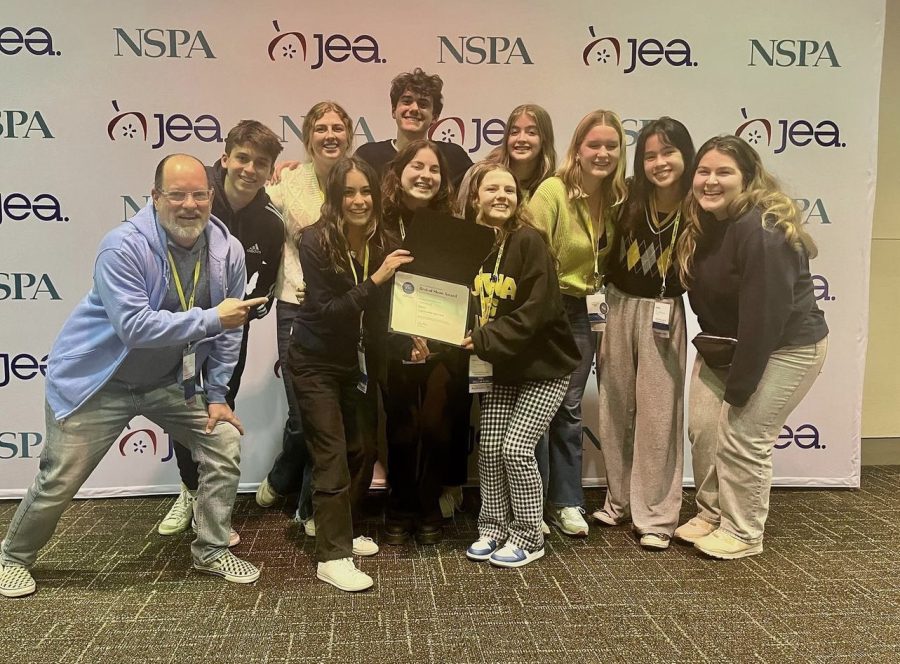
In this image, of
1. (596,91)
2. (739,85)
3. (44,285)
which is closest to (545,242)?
(596,91)

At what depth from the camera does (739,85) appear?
12.1ft

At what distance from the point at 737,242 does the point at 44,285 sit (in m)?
3.52

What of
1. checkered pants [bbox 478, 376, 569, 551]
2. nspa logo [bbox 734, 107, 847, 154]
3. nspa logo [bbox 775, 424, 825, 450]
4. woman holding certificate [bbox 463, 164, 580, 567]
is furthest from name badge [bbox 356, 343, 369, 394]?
nspa logo [bbox 775, 424, 825, 450]

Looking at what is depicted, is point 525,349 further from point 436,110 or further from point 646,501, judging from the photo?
point 436,110

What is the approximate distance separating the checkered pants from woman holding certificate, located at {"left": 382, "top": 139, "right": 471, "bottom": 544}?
0.18 meters

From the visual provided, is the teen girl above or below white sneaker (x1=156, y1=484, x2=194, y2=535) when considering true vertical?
above

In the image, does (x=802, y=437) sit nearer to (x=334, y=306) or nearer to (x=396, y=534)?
(x=396, y=534)

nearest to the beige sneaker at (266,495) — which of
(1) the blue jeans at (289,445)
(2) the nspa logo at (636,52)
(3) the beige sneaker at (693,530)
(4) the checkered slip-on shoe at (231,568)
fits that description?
(1) the blue jeans at (289,445)

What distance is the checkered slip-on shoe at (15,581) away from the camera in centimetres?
261

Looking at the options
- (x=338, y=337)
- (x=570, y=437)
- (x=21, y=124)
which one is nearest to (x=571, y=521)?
(x=570, y=437)

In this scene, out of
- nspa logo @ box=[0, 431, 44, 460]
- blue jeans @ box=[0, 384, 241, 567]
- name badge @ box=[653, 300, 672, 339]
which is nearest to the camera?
blue jeans @ box=[0, 384, 241, 567]

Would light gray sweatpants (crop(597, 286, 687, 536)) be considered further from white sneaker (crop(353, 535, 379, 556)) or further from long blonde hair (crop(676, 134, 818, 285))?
white sneaker (crop(353, 535, 379, 556))

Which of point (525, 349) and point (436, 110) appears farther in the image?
point (436, 110)

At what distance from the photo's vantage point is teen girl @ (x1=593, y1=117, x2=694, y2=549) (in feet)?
9.89
